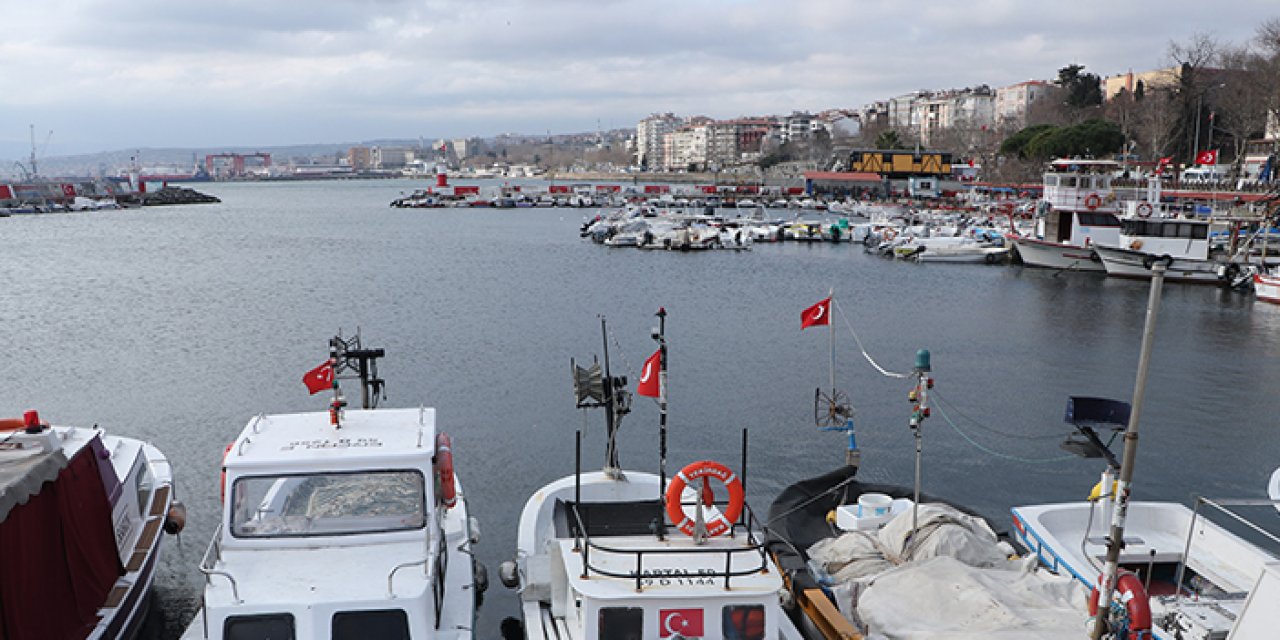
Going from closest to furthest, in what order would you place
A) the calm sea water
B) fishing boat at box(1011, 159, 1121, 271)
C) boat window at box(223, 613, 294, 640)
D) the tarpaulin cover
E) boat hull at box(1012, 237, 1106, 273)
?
1. boat window at box(223, 613, 294, 640)
2. the tarpaulin cover
3. the calm sea water
4. fishing boat at box(1011, 159, 1121, 271)
5. boat hull at box(1012, 237, 1106, 273)

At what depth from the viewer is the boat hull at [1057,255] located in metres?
54.2

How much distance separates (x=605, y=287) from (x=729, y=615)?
135 ft

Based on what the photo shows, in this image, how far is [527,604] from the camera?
11.0 meters

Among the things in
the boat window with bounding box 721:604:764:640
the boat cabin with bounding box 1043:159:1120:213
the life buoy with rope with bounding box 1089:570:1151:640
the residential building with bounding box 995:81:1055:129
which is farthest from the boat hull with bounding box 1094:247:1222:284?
the residential building with bounding box 995:81:1055:129

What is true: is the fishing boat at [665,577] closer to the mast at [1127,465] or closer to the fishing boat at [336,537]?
the fishing boat at [336,537]

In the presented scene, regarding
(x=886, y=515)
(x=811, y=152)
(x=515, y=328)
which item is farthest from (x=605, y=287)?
(x=811, y=152)

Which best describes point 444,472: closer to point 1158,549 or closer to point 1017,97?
point 1158,549

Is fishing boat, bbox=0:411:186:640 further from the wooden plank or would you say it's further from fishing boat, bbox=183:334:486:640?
the wooden plank

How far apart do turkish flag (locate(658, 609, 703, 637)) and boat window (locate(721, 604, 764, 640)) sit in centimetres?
26

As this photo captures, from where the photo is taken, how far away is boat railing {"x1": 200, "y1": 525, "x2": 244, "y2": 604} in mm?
8719

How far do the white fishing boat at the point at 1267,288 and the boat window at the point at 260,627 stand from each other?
4847 centimetres

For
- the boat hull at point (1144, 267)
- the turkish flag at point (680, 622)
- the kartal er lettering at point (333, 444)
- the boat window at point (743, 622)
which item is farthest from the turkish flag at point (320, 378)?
the boat hull at point (1144, 267)

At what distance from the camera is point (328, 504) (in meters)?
10.4

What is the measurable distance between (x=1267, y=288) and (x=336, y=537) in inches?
1901
